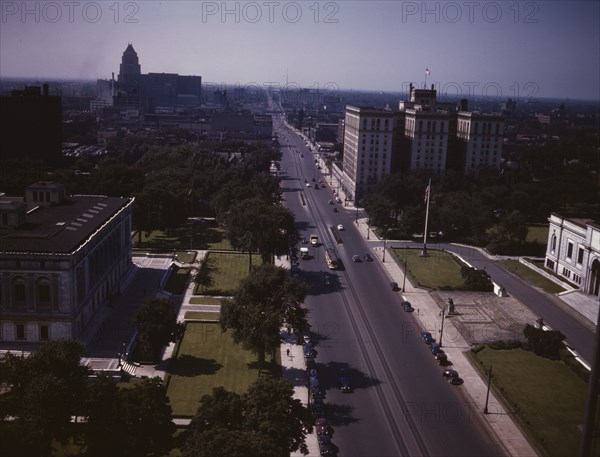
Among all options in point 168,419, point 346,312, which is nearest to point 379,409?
point 168,419

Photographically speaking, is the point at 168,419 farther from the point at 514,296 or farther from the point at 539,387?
the point at 514,296

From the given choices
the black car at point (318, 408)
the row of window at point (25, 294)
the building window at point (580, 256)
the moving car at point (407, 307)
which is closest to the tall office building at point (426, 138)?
the building window at point (580, 256)

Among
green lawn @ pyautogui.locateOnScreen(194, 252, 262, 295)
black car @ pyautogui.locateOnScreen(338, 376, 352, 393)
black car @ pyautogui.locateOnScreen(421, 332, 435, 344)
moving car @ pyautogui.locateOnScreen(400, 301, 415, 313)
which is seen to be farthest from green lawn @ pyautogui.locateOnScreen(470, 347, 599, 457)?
green lawn @ pyautogui.locateOnScreen(194, 252, 262, 295)

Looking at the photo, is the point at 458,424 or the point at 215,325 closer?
the point at 458,424

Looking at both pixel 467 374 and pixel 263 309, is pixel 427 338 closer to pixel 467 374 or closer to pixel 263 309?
pixel 467 374

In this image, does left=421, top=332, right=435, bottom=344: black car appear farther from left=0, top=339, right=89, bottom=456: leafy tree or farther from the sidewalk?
left=0, top=339, right=89, bottom=456: leafy tree

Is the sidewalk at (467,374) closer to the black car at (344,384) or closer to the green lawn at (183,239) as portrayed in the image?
the black car at (344,384)

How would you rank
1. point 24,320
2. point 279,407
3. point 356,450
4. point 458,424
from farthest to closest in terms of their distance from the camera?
point 24,320 < point 458,424 < point 356,450 < point 279,407
